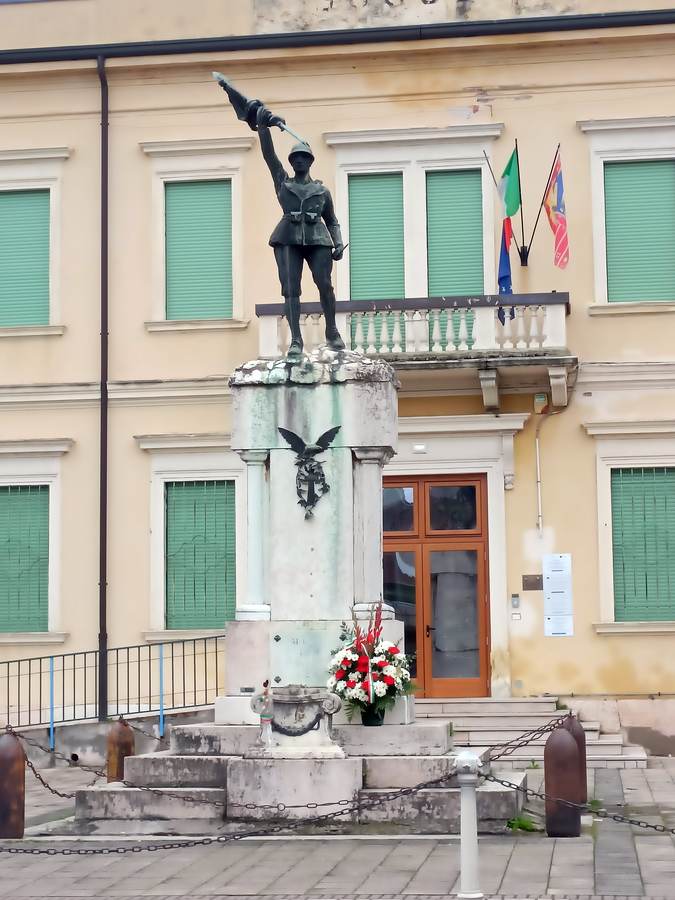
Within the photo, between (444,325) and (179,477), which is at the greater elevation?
(444,325)

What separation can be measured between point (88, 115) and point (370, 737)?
41.9 feet

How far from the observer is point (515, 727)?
808 inches

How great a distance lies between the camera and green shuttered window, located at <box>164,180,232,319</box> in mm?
23234

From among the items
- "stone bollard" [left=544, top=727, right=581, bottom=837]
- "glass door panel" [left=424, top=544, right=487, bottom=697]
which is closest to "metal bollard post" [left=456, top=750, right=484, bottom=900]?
"stone bollard" [left=544, top=727, right=581, bottom=837]

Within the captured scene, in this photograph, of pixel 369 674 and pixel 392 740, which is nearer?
pixel 369 674

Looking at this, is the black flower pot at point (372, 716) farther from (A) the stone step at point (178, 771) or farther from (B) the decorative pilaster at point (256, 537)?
(B) the decorative pilaster at point (256, 537)

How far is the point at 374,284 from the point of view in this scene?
22859 millimetres

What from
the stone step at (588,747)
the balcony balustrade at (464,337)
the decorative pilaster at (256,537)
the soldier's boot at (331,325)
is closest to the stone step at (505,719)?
the stone step at (588,747)

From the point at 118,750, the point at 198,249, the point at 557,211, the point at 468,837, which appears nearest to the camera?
the point at 468,837

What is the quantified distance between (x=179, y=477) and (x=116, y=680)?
118 inches

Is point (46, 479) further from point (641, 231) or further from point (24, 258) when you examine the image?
point (641, 231)

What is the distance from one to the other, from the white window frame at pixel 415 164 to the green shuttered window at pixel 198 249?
5.61ft

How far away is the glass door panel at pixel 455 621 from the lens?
72.3 feet

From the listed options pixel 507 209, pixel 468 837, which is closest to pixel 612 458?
pixel 507 209
